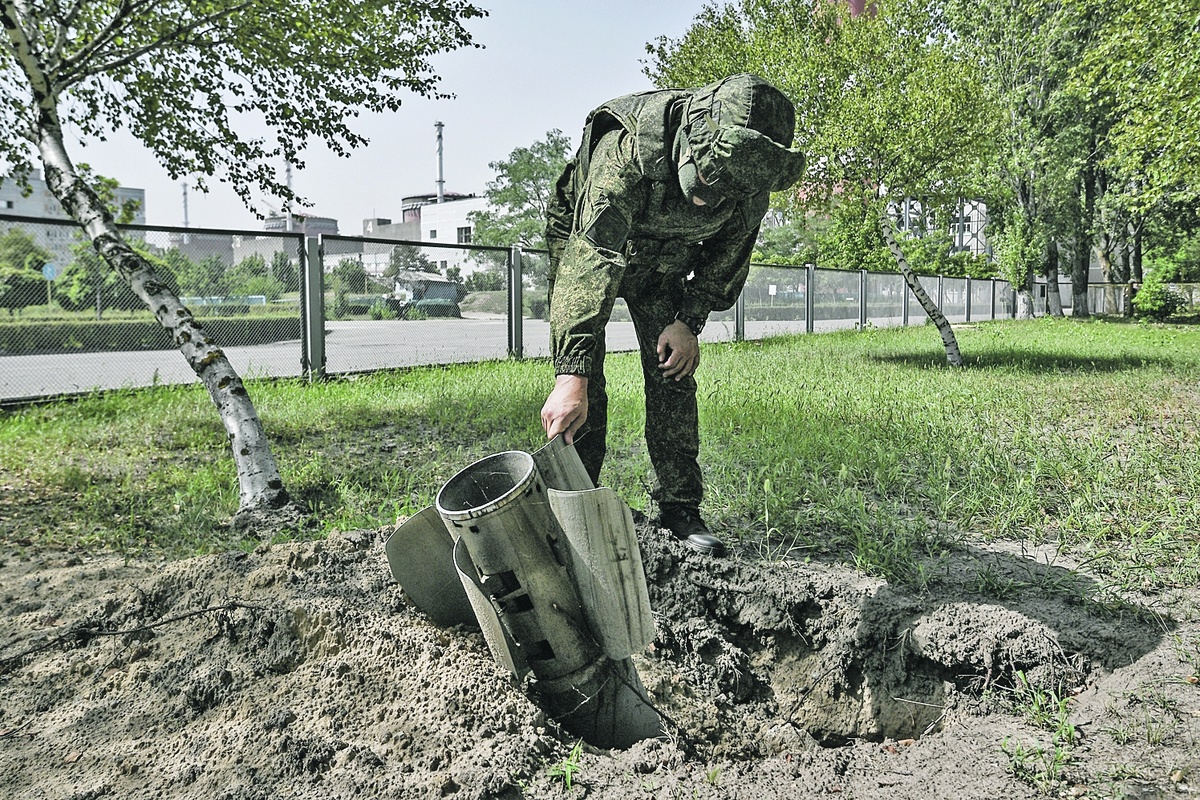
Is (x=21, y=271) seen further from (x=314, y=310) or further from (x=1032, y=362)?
(x=1032, y=362)

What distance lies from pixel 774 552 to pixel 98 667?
225 centimetres

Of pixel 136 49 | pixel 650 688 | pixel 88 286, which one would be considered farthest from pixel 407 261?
pixel 650 688

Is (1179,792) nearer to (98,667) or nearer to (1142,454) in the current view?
(98,667)

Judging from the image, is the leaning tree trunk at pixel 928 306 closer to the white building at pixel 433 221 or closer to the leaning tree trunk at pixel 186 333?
the leaning tree trunk at pixel 186 333

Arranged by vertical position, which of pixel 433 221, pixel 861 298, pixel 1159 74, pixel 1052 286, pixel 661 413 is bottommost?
pixel 661 413

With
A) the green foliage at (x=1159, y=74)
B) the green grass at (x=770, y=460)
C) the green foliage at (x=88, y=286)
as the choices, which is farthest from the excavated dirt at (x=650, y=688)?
the green foliage at (x=1159, y=74)

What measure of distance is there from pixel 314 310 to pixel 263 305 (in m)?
0.55

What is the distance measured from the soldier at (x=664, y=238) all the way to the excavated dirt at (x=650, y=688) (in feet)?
1.44

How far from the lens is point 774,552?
292 centimetres

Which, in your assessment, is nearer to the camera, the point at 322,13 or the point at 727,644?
the point at 727,644

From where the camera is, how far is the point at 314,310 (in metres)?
8.12

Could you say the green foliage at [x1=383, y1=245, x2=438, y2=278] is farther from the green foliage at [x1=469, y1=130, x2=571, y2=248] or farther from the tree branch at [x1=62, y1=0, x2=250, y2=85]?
the green foliage at [x1=469, y1=130, x2=571, y2=248]

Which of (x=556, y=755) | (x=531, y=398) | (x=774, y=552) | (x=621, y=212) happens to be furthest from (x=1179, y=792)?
(x=531, y=398)

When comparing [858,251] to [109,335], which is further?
[858,251]
